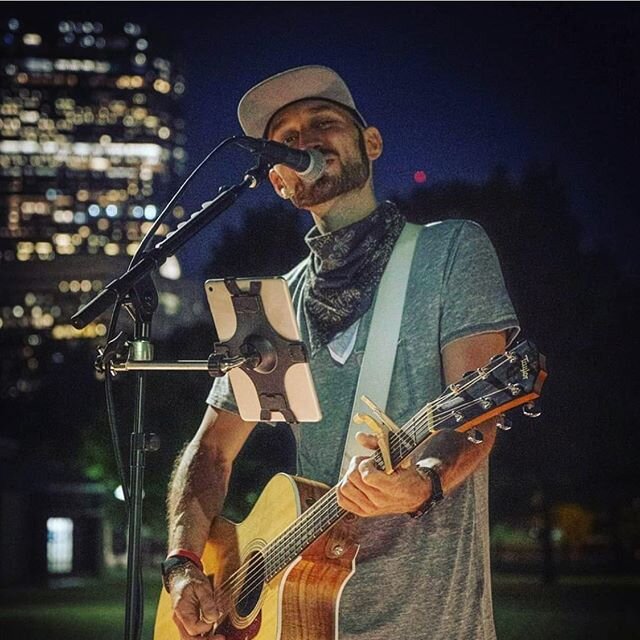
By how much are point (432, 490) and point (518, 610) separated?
13.7ft

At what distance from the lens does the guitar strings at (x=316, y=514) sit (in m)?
2.16

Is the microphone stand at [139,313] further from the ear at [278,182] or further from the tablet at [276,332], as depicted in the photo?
the ear at [278,182]

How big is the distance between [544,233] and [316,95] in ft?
6.24

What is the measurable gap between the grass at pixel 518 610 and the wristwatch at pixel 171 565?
2.11m

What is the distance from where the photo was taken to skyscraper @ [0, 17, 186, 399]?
4.79 m

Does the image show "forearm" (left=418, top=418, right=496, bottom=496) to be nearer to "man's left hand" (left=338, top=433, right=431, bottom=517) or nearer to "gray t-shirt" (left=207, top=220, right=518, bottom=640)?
"man's left hand" (left=338, top=433, right=431, bottom=517)

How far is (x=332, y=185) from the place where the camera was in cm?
281

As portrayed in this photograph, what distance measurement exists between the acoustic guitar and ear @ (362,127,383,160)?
834 millimetres

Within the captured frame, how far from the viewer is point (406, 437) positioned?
220 cm

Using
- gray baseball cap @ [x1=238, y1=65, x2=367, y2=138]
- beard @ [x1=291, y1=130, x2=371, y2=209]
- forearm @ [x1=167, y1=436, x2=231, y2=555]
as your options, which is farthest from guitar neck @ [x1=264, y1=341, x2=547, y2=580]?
gray baseball cap @ [x1=238, y1=65, x2=367, y2=138]

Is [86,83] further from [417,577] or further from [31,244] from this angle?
[417,577]

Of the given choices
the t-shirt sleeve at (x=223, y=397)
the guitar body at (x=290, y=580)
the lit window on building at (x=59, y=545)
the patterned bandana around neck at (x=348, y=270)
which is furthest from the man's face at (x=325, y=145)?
the lit window on building at (x=59, y=545)

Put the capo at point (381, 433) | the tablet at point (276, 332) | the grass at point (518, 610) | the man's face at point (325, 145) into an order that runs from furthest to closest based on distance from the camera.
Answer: the grass at point (518, 610) → the man's face at point (325, 145) → the tablet at point (276, 332) → the capo at point (381, 433)

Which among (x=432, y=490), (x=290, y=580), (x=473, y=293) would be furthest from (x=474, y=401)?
(x=290, y=580)
